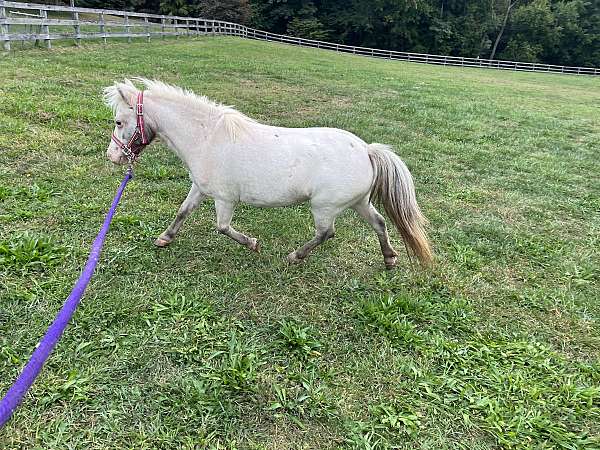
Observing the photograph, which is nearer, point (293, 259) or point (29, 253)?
point (29, 253)

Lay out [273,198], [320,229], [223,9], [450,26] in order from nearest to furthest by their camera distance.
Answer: [273,198] < [320,229] < [223,9] < [450,26]

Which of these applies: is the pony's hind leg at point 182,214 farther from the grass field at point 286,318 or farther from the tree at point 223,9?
the tree at point 223,9

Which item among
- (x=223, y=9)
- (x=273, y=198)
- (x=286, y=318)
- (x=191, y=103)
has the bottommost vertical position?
(x=286, y=318)

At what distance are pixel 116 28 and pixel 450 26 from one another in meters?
36.0

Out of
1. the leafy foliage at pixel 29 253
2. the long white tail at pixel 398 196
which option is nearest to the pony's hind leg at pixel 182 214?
the leafy foliage at pixel 29 253

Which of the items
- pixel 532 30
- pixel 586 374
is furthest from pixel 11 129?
pixel 532 30

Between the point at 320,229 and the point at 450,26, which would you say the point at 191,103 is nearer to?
the point at 320,229

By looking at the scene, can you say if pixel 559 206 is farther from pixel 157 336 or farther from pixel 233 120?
pixel 157 336

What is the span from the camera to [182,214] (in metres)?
3.58

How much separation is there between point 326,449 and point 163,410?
0.89 meters

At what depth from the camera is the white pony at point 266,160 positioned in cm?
320

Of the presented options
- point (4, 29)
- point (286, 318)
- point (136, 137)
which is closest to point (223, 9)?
point (4, 29)

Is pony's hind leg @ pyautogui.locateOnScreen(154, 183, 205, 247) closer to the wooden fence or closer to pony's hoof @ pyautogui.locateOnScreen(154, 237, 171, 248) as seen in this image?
pony's hoof @ pyautogui.locateOnScreen(154, 237, 171, 248)

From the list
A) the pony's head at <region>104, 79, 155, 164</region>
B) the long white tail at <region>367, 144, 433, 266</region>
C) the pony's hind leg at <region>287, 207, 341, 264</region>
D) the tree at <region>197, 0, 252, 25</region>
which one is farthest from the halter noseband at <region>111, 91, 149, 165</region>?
the tree at <region>197, 0, 252, 25</region>
